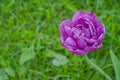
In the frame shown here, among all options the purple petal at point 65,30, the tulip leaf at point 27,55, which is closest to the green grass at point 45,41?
the tulip leaf at point 27,55

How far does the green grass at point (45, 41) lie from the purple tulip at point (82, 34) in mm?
526

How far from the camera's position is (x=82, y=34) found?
1167 millimetres

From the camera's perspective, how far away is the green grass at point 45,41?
190 cm

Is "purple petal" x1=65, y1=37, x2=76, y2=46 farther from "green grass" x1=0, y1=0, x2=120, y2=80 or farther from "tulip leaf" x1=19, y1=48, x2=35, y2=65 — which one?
"tulip leaf" x1=19, y1=48, x2=35, y2=65

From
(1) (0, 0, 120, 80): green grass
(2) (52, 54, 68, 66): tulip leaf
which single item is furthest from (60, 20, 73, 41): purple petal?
(2) (52, 54, 68, 66): tulip leaf

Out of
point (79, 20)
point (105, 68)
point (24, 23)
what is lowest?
point (105, 68)

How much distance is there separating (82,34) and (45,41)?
3.04 ft

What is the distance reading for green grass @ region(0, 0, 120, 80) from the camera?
1.90m

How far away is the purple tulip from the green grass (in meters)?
0.53

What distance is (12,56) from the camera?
2.02m

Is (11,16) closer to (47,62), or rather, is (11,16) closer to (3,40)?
(3,40)

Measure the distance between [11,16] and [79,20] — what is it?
112 centimetres

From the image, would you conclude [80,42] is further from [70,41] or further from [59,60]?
[59,60]

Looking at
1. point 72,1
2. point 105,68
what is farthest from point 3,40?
point 105,68
